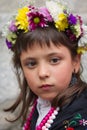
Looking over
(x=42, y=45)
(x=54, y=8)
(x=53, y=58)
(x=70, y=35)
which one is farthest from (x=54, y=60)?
(x=54, y=8)

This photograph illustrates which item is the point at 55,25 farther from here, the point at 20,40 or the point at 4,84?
the point at 4,84

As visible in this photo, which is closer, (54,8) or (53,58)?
(53,58)

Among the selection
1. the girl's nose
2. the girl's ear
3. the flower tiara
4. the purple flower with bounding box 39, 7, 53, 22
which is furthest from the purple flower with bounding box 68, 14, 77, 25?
the girl's nose

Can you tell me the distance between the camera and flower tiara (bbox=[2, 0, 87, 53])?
275 centimetres

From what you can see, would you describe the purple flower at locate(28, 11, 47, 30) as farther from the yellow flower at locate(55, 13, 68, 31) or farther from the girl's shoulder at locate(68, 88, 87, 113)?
the girl's shoulder at locate(68, 88, 87, 113)

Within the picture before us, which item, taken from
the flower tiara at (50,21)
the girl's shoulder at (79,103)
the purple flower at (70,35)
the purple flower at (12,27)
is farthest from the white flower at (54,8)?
the girl's shoulder at (79,103)

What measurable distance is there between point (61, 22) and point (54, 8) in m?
0.13

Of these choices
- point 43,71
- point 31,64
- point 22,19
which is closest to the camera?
point 43,71

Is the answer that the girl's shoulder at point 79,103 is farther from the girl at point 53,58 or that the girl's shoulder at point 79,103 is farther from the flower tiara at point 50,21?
the flower tiara at point 50,21

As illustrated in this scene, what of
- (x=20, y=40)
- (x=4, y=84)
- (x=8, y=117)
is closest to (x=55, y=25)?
(x=20, y=40)

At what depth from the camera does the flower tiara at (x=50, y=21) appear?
9.02 feet

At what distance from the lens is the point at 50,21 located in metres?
2.75

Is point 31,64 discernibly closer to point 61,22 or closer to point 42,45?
point 42,45

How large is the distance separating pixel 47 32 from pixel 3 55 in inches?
111
